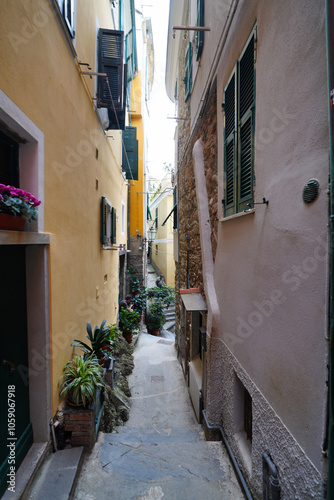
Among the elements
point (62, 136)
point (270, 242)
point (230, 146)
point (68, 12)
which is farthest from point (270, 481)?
point (68, 12)

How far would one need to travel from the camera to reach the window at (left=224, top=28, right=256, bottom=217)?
109 inches

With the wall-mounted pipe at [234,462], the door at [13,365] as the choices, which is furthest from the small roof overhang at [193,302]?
the door at [13,365]

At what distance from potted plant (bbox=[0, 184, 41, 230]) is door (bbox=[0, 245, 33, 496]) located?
0.38 meters

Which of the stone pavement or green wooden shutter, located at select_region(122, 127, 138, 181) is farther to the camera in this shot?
green wooden shutter, located at select_region(122, 127, 138, 181)

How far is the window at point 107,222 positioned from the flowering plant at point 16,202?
4036 mm

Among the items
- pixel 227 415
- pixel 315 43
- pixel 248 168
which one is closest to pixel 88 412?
pixel 227 415

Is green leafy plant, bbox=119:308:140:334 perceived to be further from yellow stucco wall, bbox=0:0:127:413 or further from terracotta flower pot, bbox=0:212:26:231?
terracotta flower pot, bbox=0:212:26:231

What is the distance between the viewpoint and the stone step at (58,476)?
2408 millimetres

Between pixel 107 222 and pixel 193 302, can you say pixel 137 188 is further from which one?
pixel 193 302

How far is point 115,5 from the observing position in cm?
752

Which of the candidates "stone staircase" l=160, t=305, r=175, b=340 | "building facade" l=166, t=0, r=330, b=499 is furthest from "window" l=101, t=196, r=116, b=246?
"stone staircase" l=160, t=305, r=175, b=340

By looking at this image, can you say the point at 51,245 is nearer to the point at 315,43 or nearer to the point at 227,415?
the point at 315,43

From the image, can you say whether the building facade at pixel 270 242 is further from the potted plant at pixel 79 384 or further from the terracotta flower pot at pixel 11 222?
the terracotta flower pot at pixel 11 222

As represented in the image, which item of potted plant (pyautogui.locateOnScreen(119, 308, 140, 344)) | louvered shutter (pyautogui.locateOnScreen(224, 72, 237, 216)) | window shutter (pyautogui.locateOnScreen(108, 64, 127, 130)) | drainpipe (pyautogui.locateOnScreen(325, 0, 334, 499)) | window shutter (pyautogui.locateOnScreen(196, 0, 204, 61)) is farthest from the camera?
potted plant (pyautogui.locateOnScreen(119, 308, 140, 344))
